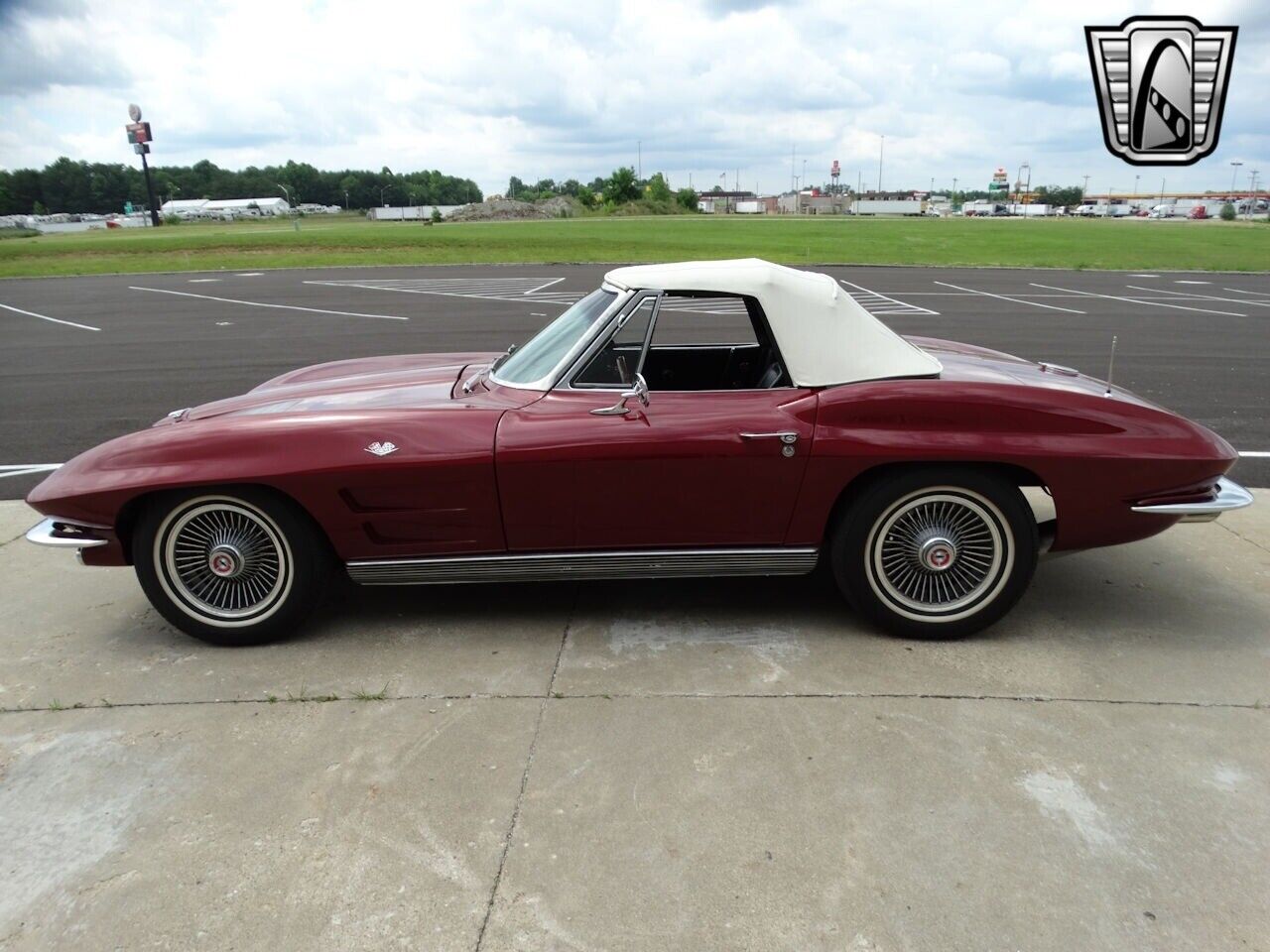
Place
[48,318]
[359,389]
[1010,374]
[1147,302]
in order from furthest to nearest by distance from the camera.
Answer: [1147,302] → [48,318] → [359,389] → [1010,374]

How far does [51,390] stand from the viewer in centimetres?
920

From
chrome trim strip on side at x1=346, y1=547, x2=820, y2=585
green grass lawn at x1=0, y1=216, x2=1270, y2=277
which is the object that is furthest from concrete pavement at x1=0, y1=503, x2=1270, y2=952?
green grass lawn at x1=0, y1=216, x2=1270, y2=277

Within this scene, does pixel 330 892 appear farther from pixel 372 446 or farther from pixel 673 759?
pixel 372 446

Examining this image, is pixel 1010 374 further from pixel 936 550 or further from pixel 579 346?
pixel 579 346

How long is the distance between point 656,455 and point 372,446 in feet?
3.49

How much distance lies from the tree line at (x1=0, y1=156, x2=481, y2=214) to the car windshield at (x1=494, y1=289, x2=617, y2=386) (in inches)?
2960

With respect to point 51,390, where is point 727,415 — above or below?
above

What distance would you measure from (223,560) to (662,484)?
1715 millimetres

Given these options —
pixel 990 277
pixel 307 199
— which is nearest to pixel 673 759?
pixel 990 277

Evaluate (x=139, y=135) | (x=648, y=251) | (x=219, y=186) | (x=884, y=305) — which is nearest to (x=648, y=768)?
(x=884, y=305)

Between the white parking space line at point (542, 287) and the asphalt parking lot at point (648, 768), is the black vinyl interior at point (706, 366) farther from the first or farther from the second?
the white parking space line at point (542, 287)

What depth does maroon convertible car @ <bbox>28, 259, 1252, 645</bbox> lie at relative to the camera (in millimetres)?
3400

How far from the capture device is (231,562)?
3521mm

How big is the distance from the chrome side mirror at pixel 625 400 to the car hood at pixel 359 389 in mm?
655
